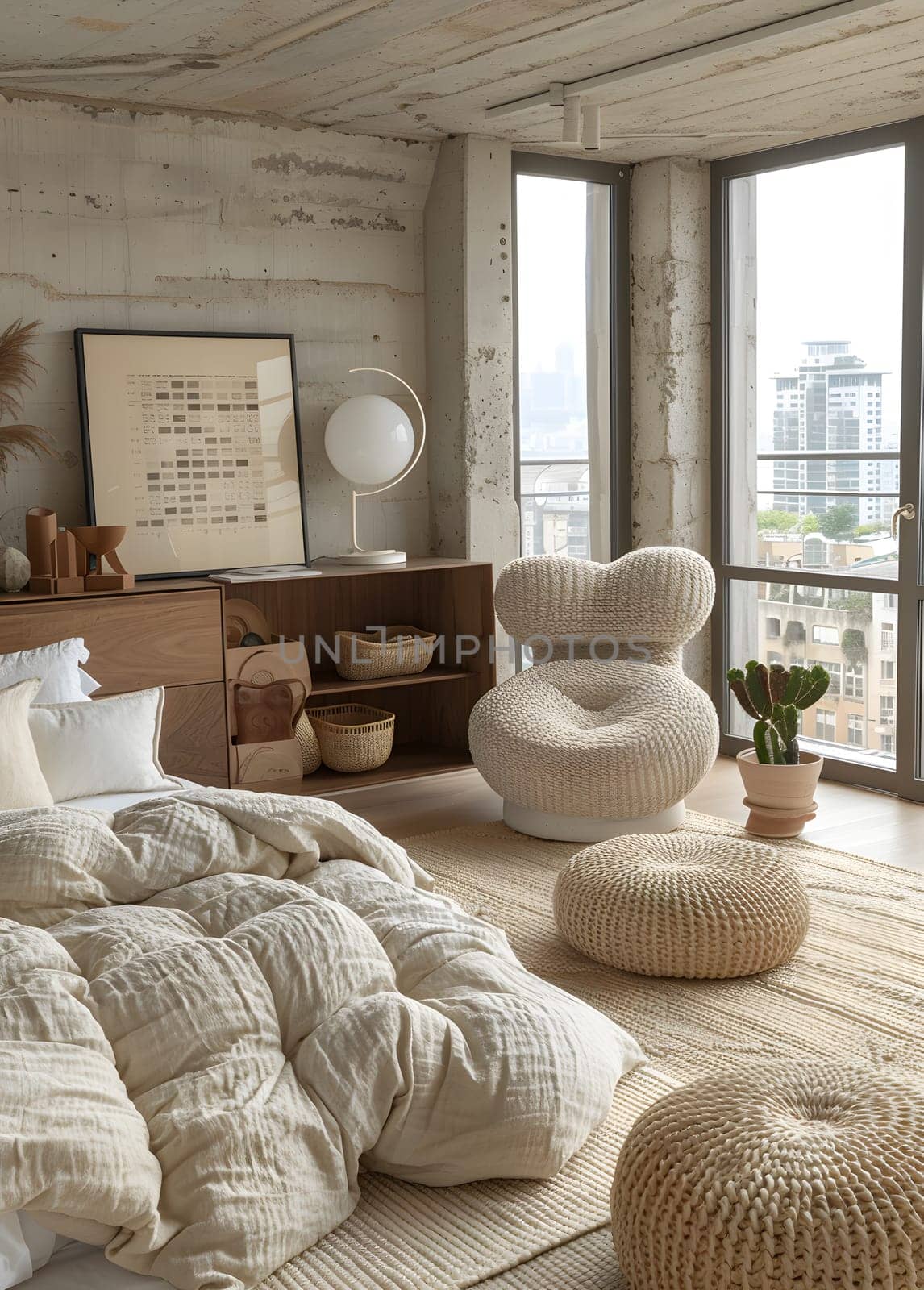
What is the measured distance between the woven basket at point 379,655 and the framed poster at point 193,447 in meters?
0.37

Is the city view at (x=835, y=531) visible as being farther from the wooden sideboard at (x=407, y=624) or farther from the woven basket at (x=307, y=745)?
the woven basket at (x=307, y=745)

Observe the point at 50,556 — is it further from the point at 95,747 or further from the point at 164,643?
the point at 95,747

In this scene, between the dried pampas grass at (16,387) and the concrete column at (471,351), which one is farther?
the concrete column at (471,351)

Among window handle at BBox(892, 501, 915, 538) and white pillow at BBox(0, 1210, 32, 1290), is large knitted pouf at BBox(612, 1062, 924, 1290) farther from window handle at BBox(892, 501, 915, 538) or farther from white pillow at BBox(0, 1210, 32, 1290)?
window handle at BBox(892, 501, 915, 538)

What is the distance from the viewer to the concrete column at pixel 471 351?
15.9 feet

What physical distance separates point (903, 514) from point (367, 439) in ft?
→ 6.44

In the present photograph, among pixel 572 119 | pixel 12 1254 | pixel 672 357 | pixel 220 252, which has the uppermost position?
pixel 572 119

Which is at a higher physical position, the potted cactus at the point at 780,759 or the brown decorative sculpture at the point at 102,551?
the brown decorative sculpture at the point at 102,551

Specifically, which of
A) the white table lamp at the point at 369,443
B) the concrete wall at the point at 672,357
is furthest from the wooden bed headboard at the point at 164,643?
the concrete wall at the point at 672,357

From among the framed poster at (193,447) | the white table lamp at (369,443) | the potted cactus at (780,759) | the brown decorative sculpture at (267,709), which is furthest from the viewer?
the white table lamp at (369,443)

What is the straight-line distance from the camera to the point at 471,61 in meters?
3.83

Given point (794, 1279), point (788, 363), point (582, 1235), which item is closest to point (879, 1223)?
point (794, 1279)

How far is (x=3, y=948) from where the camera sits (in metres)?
1.92

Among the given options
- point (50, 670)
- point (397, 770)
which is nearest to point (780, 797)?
point (397, 770)
